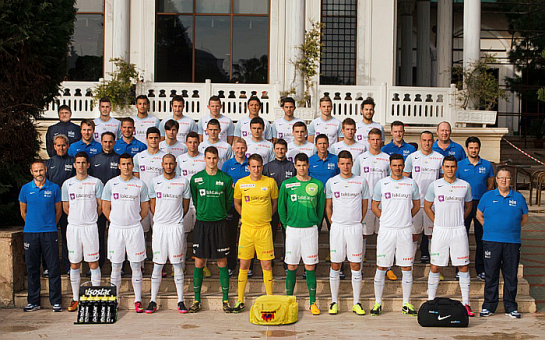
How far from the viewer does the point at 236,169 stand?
10.7 m

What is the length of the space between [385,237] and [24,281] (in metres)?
5.30

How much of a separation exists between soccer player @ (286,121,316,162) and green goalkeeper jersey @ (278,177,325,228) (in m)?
1.14

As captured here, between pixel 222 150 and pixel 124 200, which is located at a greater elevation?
pixel 222 150

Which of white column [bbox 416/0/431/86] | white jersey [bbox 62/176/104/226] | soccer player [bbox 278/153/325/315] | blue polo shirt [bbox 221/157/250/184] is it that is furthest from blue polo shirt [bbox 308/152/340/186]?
white column [bbox 416/0/431/86]

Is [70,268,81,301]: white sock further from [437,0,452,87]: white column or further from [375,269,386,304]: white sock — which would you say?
[437,0,452,87]: white column

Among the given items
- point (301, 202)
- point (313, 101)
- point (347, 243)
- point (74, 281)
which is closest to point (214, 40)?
point (313, 101)

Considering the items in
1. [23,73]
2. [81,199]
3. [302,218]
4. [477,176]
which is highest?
[23,73]

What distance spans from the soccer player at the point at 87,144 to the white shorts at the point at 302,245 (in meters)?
3.43

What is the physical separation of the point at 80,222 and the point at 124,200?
0.71m

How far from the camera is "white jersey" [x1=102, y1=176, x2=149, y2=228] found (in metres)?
9.79

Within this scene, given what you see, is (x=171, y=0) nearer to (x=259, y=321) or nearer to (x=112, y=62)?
(x=112, y=62)

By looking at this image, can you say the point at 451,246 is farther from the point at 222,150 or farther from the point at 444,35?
the point at 444,35

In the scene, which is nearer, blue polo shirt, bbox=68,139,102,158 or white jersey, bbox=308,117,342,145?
blue polo shirt, bbox=68,139,102,158

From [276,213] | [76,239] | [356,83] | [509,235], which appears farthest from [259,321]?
[356,83]
